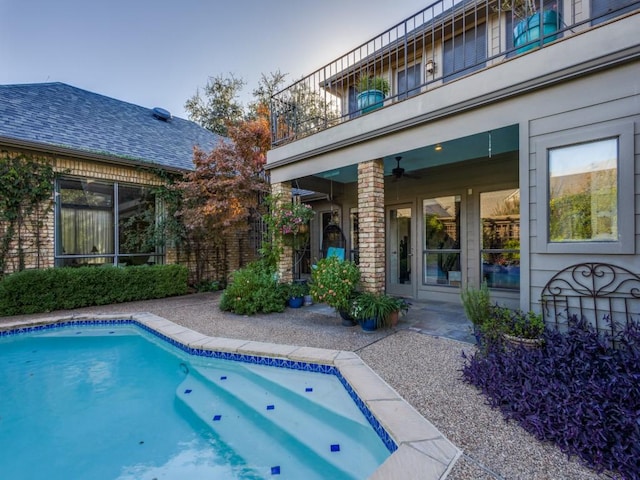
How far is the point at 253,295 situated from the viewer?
5.89 meters

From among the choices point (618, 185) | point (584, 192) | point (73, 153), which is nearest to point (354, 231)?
point (584, 192)

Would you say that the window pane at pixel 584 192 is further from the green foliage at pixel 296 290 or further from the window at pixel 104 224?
the window at pixel 104 224

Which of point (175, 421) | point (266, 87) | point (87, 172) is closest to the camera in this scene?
point (175, 421)

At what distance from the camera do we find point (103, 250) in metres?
7.49

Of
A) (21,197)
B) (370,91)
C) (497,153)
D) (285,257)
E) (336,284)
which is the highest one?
(370,91)

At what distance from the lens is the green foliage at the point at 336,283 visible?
462 cm

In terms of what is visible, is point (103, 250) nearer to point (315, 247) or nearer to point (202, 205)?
point (202, 205)

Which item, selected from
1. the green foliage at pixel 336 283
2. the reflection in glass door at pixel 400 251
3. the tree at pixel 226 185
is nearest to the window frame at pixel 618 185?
the green foliage at pixel 336 283

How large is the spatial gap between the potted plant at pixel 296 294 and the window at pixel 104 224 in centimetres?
421

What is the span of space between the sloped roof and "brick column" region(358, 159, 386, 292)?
5863mm

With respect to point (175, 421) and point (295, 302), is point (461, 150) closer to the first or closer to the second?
point (295, 302)

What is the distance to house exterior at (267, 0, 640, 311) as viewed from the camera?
2.83 meters

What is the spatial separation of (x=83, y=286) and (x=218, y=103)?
14.2 metres

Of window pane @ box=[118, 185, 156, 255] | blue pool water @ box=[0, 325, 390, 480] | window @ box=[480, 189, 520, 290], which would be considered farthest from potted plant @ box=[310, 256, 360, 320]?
window pane @ box=[118, 185, 156, 255]
